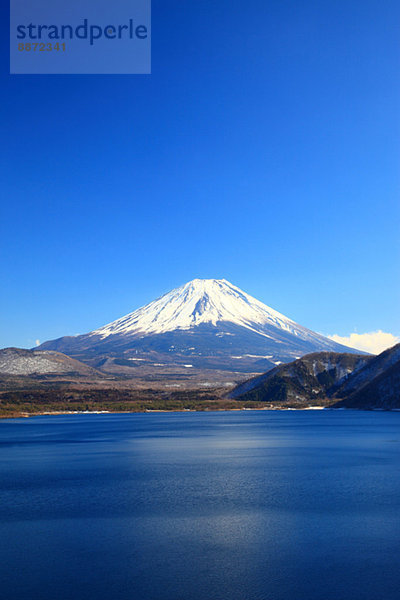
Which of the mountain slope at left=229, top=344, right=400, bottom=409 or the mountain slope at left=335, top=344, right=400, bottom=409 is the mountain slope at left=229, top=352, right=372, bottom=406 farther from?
the mountain slope at left=335, top=344, right=400, bottom=409

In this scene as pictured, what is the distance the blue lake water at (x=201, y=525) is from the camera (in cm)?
2067

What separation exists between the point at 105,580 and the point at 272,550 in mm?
7990

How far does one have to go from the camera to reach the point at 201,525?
29.4 metres

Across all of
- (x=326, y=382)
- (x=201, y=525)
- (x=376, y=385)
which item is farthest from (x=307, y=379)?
(x=201, y=525)

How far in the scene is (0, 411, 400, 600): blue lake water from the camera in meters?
20.7

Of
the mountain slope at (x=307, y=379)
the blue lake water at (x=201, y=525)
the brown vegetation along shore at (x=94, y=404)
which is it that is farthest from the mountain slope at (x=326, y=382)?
the blue lake water at (x=201, y=525)

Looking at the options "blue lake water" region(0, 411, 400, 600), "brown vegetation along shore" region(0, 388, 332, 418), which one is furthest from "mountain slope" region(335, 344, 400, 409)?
"blue lake water" region(0, 411, 400, 600)

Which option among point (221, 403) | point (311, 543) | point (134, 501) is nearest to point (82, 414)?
point (221, 403)

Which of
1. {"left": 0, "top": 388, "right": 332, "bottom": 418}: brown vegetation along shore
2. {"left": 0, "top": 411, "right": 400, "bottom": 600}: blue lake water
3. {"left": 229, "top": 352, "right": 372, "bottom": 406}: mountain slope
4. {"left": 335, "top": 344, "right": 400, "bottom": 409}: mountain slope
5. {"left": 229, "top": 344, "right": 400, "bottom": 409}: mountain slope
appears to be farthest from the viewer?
{"left": 229, "top": 352, "right": 372, "bottom": 406}: mountain slope

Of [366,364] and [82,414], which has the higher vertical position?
[366,364]

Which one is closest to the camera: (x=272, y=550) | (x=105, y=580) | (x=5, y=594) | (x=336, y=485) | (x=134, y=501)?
(x=5, y=594)

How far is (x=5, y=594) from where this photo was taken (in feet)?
65.0

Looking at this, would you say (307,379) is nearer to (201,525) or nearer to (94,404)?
(94,404)

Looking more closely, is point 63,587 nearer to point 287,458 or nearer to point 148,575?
point 148,575
